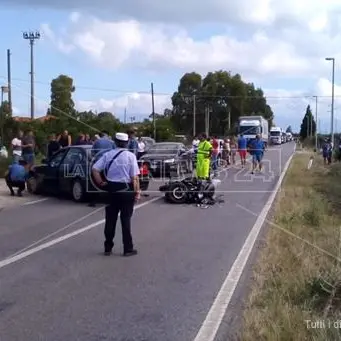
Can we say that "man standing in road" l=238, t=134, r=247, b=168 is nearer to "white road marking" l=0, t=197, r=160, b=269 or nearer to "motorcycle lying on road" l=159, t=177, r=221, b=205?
"motorcycle lying on road" l=159, t=177, r=221, b=205

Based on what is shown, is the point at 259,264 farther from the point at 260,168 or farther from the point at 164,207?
the point at 260,168

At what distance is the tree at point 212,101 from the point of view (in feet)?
293

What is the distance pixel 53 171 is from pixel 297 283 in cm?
1262

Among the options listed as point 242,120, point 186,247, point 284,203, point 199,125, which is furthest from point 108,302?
point 199,125

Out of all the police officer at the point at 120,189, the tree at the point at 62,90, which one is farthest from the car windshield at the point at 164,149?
the tree at the point at 62,90

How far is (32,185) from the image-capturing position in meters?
20.6

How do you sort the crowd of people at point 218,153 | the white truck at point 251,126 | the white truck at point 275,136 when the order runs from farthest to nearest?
the white truck at point 275,136 < the white truck at point 251,126 < the crowd of people at point 218,153

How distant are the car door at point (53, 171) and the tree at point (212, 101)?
225 feet

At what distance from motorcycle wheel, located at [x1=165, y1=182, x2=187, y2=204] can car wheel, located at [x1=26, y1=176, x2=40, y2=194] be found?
436 centimetres

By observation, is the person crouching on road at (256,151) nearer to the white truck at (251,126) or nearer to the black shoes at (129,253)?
the black shoes at (129,253)

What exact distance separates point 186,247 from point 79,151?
854cm

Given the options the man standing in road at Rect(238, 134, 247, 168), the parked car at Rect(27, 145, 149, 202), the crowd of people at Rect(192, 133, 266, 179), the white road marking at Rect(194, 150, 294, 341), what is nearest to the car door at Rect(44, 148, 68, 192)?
the parked car at Rect(27, 145, 149, 202)

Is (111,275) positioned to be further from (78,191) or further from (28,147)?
(28,147)

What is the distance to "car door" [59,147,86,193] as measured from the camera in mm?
18797
